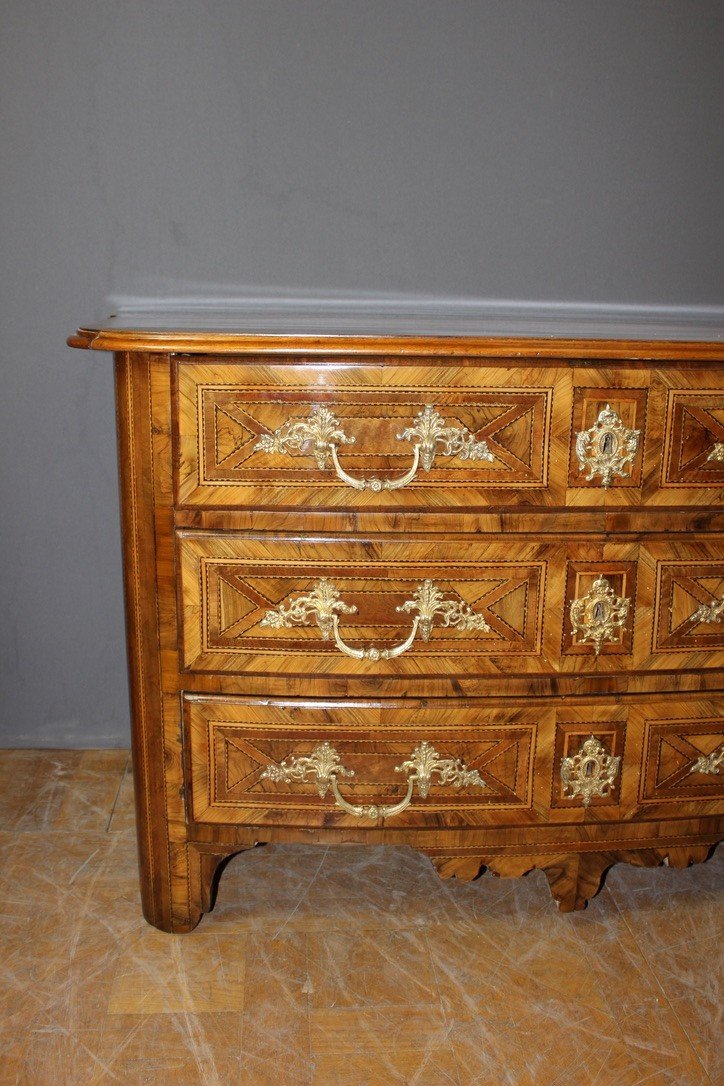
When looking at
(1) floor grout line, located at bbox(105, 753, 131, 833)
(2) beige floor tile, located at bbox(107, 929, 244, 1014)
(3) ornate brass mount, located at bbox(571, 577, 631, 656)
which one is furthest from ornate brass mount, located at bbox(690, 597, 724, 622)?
(1) floor grout line, located at bbox(105, 753, 131, 833)

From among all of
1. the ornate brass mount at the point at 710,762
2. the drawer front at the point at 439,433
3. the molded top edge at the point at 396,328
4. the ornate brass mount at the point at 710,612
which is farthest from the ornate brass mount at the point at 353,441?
the ornate brass mount at the point at 710,762

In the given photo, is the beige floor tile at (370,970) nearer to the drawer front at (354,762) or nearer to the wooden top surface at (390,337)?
the drawer front at (354,762)

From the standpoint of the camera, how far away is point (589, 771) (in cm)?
158

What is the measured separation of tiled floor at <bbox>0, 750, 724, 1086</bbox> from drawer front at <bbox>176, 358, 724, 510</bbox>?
0.76m

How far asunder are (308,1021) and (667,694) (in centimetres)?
75

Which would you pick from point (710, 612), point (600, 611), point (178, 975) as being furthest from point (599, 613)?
point (178, 975)

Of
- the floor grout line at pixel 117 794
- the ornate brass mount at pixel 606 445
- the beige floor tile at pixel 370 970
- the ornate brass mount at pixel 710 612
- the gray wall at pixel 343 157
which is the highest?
the gray wall at pixel 343 157

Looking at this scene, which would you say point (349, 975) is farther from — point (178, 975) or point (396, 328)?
point (396, 328)

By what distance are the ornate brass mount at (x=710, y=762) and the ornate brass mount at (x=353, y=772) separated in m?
0.35

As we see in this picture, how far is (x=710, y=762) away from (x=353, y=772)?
58 cm

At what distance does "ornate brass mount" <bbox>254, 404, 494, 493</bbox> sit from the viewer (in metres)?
1.39

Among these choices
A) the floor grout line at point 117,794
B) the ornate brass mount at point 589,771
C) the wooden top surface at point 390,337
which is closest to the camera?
the wooden top surface at point 390,337

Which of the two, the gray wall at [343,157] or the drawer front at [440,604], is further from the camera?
the gray wall at [343,157]

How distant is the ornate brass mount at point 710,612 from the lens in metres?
1.53
